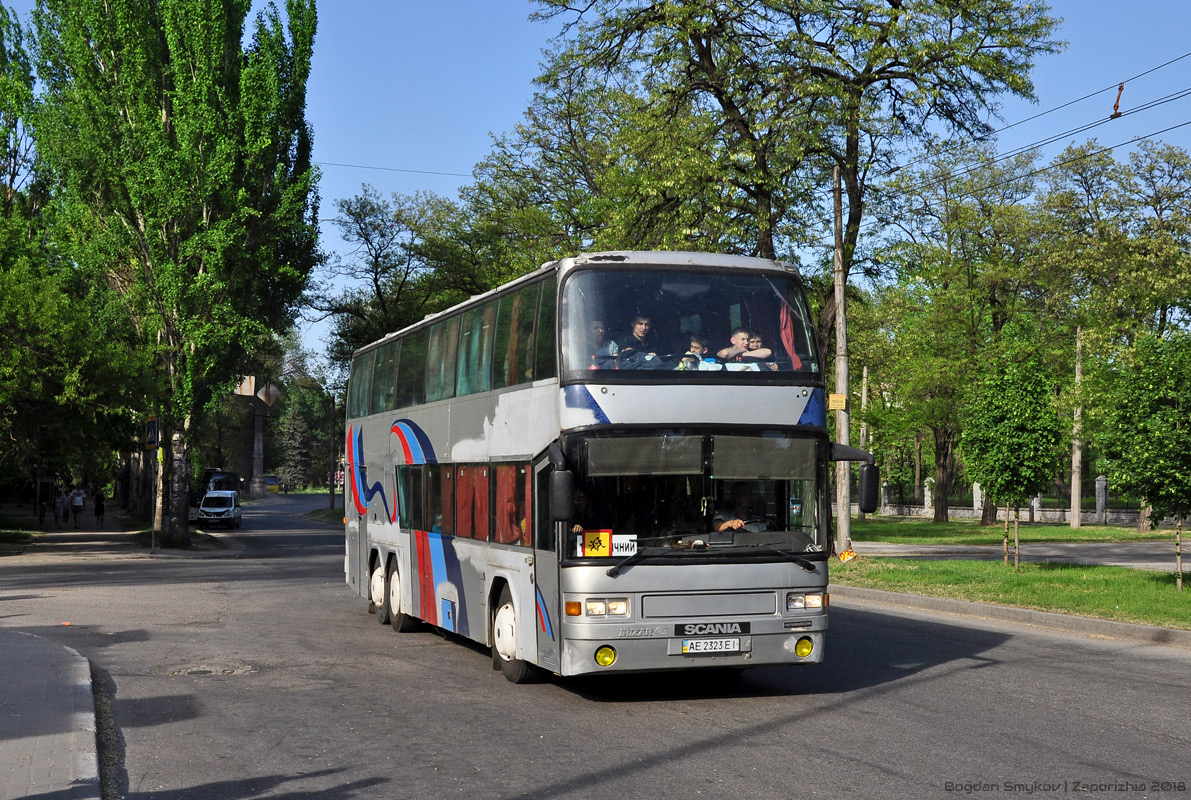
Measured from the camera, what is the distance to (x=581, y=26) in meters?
28.3

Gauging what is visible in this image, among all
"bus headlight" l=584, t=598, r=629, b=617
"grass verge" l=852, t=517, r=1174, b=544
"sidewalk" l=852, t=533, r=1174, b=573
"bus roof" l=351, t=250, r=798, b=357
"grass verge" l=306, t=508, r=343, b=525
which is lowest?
"grass verge" l=306, t=508, r=343, b=525

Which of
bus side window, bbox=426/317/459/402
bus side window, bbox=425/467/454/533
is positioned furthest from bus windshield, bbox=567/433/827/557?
bus side window, bbox=426/317/459/402

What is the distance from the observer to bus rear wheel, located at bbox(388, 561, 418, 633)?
16.1 m

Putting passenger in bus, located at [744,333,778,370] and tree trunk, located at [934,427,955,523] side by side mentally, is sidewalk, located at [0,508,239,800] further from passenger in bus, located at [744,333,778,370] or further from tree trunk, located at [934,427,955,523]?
tree trunk, located at [934,427,955,523]

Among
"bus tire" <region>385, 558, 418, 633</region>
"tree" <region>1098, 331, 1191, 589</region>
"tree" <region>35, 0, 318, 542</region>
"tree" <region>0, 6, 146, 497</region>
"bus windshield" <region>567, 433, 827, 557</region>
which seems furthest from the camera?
"tree" <region>35, 0, 318, 542</region>

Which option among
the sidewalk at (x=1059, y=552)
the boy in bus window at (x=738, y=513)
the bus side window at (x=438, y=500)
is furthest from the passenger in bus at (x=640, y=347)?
the sidewalk at (x=1059, y=552)

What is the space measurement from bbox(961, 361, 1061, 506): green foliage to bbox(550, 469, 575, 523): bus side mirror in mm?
15868

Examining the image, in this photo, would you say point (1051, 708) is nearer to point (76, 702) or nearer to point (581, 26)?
point (76, 702)

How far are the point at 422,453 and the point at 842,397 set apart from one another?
1206cm

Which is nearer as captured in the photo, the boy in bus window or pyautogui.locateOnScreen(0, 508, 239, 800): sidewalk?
pyautogui.locateOnScreen(0, 508, 239, 800): sidewalk

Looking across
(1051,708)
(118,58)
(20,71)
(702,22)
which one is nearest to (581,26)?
(702,22)

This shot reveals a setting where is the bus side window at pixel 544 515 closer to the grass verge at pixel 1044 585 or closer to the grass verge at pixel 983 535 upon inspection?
the grass verge at pixel 1044 585

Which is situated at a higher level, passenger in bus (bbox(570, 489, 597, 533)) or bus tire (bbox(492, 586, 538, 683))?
passenger in bus (bbox(570, 489, 597, 533))

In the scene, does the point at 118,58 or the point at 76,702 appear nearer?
the point at 76,702
